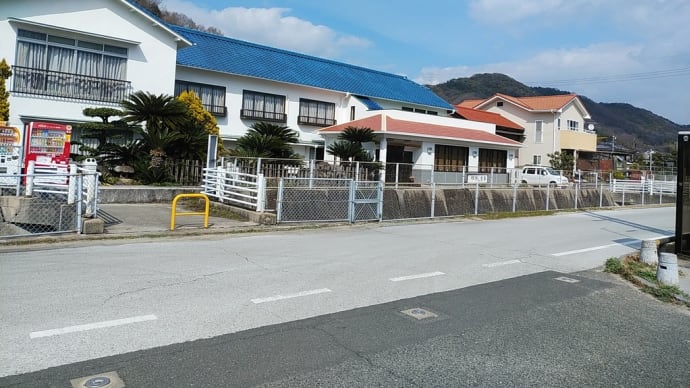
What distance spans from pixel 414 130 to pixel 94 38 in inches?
653

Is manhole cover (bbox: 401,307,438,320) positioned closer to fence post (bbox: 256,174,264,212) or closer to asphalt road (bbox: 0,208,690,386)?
asphalt road (bbox: 0,208,690,386)

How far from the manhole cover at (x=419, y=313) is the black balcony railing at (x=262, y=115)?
2436 cm

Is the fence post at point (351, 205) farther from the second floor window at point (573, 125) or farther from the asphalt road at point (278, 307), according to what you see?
the second floor window at point (573, 125)

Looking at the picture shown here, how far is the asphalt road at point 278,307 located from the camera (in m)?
4.19

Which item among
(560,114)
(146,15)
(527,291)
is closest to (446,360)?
(527,291)

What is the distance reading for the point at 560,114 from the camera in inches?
1770

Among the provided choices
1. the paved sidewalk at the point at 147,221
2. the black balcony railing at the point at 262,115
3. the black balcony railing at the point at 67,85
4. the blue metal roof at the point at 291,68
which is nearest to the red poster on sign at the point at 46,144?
the paved sidewalk at the point at 147,221

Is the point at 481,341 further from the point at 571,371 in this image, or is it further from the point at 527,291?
the point at 527,291

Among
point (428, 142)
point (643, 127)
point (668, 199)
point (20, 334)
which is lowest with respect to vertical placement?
point (20, 334)

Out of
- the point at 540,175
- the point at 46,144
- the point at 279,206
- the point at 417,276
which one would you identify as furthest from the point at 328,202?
the point at 540,175

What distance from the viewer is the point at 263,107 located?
1168 inches

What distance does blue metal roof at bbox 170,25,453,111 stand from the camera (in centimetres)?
2806

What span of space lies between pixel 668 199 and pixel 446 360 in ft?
111

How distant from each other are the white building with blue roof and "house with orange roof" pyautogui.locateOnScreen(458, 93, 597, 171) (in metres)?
11.3
